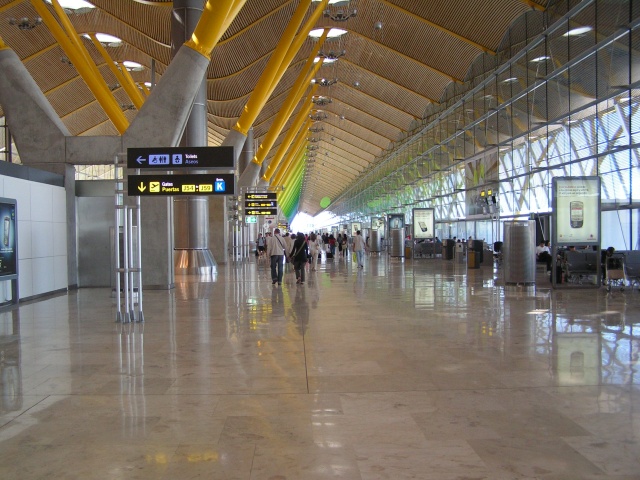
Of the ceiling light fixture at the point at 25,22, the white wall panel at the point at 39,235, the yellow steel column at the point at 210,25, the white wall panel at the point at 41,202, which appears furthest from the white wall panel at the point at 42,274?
the ceiling light fixture at the point at 25,22

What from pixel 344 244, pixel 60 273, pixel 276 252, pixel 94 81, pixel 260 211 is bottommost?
pixel 60 273

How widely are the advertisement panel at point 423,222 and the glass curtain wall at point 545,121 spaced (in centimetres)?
139

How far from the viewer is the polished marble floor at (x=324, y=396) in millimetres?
4320

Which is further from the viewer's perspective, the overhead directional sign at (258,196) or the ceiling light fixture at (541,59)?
the overhead directional sign at (258,196)

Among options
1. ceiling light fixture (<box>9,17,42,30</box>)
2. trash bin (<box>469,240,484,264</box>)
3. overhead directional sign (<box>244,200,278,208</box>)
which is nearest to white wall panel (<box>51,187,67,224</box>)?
ceiling light fixture (<box>9,17,42,30</box>)

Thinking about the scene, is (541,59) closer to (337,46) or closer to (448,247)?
(448,247)

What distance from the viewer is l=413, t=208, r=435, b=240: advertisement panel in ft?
123

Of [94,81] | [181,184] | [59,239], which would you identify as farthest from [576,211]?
[94,81]

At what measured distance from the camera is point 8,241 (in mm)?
13531

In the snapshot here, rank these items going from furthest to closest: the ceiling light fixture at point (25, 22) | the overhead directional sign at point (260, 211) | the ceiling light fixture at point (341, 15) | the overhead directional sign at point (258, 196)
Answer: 1. the overhead directional sign at point (258, 196)
2. the overhead directional sign at point (260, 211)
3. the ceiling light fixture at point (341, 15)
4. the ceiling light fixture at point (25, 22)

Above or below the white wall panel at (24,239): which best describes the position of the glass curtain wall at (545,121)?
above

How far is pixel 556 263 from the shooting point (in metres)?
16.9

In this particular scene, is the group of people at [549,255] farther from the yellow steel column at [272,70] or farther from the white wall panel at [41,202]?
the white wall panel at [41,202]

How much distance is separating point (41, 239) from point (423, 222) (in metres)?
24.7
